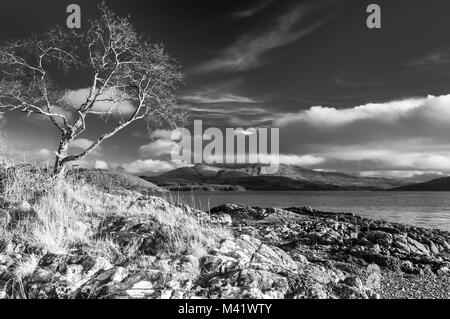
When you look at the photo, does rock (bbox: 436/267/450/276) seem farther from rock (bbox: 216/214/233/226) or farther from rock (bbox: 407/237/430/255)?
rock (bbox: 216/214/233/226)

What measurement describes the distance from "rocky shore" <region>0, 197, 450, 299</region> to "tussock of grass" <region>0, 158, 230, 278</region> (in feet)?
0.34

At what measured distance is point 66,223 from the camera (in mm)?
10344

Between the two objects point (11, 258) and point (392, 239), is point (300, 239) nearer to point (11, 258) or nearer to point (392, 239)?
point (392, 239)

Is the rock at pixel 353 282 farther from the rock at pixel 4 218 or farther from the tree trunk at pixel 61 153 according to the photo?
the tree trunk at pixel 61 153

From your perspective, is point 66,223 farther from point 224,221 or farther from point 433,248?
point 433,248

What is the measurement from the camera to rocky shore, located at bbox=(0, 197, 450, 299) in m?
7.59

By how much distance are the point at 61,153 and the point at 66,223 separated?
951cm

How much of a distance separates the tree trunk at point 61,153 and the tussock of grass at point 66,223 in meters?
3.11

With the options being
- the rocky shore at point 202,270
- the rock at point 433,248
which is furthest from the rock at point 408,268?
the rock at point 433,248

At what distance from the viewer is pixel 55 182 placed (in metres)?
14.9

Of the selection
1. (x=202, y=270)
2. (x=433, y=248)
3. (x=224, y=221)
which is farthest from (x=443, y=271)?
(x=224, y=221)

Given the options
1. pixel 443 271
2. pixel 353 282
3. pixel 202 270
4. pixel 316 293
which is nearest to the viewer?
pixel 316 293
